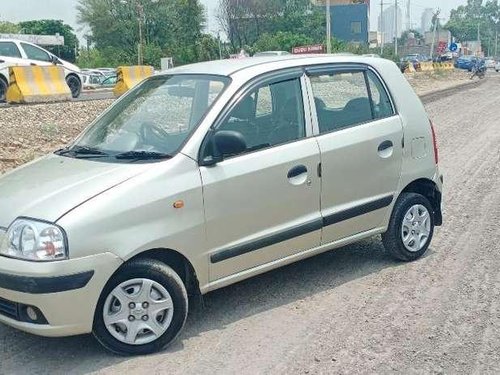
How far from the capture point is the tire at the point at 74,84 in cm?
1798

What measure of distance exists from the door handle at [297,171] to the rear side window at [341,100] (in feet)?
1.36

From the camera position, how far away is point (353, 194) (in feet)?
16.9

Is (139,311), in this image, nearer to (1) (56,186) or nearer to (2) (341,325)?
(1) (56,186)

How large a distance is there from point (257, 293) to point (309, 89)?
1626 millimetres

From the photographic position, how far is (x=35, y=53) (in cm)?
1766

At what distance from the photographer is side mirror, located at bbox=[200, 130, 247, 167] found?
4.27 metres

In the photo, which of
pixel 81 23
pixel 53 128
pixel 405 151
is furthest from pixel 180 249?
pixel 81 23

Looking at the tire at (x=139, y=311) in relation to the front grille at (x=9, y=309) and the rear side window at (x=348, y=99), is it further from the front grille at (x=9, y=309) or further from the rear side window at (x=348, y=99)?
the rear side window at (x=348, y=99)

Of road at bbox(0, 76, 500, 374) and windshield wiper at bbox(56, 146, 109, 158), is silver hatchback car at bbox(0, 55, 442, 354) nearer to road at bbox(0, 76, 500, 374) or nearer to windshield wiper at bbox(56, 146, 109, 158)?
windshield wiper at bbox(56, 146, 109, 158)

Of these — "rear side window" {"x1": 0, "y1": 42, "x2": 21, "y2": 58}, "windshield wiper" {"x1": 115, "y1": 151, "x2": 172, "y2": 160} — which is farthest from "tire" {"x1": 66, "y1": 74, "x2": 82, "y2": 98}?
"windshield wiper" {"x1": 115, "y1": 151, "x2": 172, "y2": 160}

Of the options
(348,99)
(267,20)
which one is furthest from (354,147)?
(267,20)

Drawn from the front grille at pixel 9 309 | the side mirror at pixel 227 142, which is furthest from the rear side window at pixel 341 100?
the front grille at pixel 9 309

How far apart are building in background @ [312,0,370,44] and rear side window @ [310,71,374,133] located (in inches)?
3765

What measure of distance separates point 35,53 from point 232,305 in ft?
48.5
